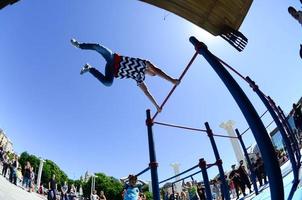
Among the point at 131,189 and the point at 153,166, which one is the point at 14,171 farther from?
the point at 153,166

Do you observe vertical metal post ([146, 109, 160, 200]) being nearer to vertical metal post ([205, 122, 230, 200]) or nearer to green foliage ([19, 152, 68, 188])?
vertical metal post ([205, 122, 230, 200])

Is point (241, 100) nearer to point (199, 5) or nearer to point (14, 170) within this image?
point (199, 5)

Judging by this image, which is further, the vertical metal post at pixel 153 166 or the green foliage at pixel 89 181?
the green foliage at pixel 89 181

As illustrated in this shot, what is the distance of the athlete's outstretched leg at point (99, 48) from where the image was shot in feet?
15.5

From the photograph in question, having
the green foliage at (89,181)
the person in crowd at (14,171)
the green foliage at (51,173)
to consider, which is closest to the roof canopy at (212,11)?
the person in crowd at (14,171)

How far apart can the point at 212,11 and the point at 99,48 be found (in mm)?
2617

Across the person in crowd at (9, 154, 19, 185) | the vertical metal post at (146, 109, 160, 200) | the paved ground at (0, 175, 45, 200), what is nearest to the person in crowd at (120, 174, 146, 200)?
the vertical metal post at (146, 109, 160, 200)

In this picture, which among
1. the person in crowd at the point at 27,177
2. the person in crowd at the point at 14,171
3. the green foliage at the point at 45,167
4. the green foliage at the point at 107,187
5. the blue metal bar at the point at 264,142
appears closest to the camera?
the blue metal bar at the point at 264,142

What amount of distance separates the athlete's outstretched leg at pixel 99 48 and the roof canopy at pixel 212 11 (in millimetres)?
1943

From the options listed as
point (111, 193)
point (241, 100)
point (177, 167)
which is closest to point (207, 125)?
point (241, 100)

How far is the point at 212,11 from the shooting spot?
19.4ft

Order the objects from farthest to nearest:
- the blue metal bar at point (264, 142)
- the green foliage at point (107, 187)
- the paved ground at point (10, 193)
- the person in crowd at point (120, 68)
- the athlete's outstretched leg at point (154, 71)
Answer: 1. the green foliage at point (107, 187)
2. the paved ground at point (10, 193)
3. the person in crowd at point (120, 68)
4. the athlete's outstretched leg at point (154, 71)
5. the blue metal bar at point (264, 142)

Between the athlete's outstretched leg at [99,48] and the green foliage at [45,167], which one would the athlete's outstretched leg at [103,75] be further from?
the green foliage at [45,167]

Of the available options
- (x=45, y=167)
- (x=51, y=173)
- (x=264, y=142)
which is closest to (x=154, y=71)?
(x=264, y=142)
